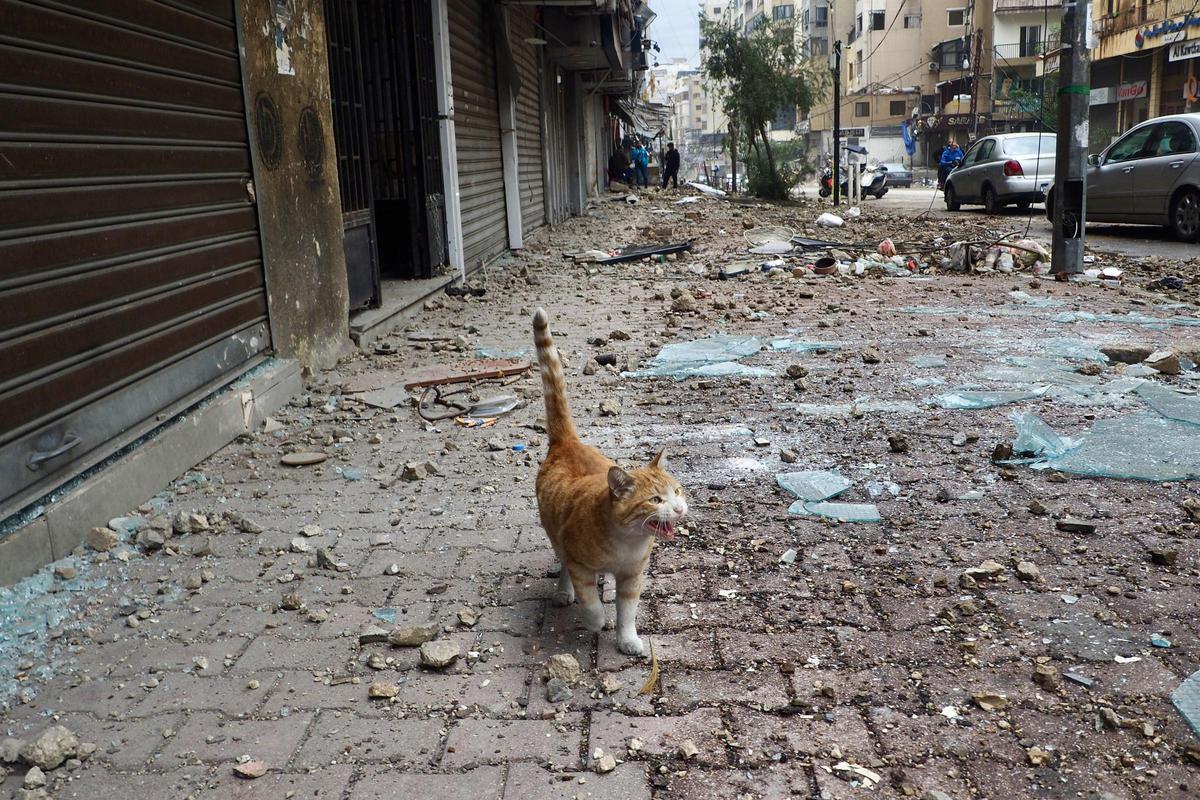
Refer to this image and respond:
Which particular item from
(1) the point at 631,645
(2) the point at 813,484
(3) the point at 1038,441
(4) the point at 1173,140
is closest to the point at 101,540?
(1) the point at 631,645

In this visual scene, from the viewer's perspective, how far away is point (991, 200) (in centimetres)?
1952

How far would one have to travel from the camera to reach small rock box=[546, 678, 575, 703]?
2631 millimetres

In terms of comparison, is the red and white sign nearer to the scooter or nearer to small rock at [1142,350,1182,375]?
the scooter

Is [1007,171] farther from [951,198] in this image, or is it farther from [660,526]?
[660,526]

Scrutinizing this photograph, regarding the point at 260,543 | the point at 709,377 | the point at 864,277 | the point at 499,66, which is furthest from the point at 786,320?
the point at 499,66

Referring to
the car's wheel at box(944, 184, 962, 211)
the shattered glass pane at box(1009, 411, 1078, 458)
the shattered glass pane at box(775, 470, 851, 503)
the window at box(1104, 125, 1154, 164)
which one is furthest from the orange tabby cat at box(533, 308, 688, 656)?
the car's wheel at box(944, 184, 962, 211)

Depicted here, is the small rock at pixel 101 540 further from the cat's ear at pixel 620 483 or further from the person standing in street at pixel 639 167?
Answer: the person standing in street at pixel 639 167

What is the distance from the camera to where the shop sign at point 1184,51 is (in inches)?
1240

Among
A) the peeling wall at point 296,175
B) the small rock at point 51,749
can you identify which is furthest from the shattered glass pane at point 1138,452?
the peeling wall at point 296,175

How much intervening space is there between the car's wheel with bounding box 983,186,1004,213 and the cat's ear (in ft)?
62.0

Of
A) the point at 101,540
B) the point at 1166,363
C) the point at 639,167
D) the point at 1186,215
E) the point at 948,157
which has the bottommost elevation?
the point at 101,540

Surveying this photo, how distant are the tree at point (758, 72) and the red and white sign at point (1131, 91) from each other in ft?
48.2

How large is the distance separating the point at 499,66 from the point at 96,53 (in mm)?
10651

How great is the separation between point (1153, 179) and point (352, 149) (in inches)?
438
